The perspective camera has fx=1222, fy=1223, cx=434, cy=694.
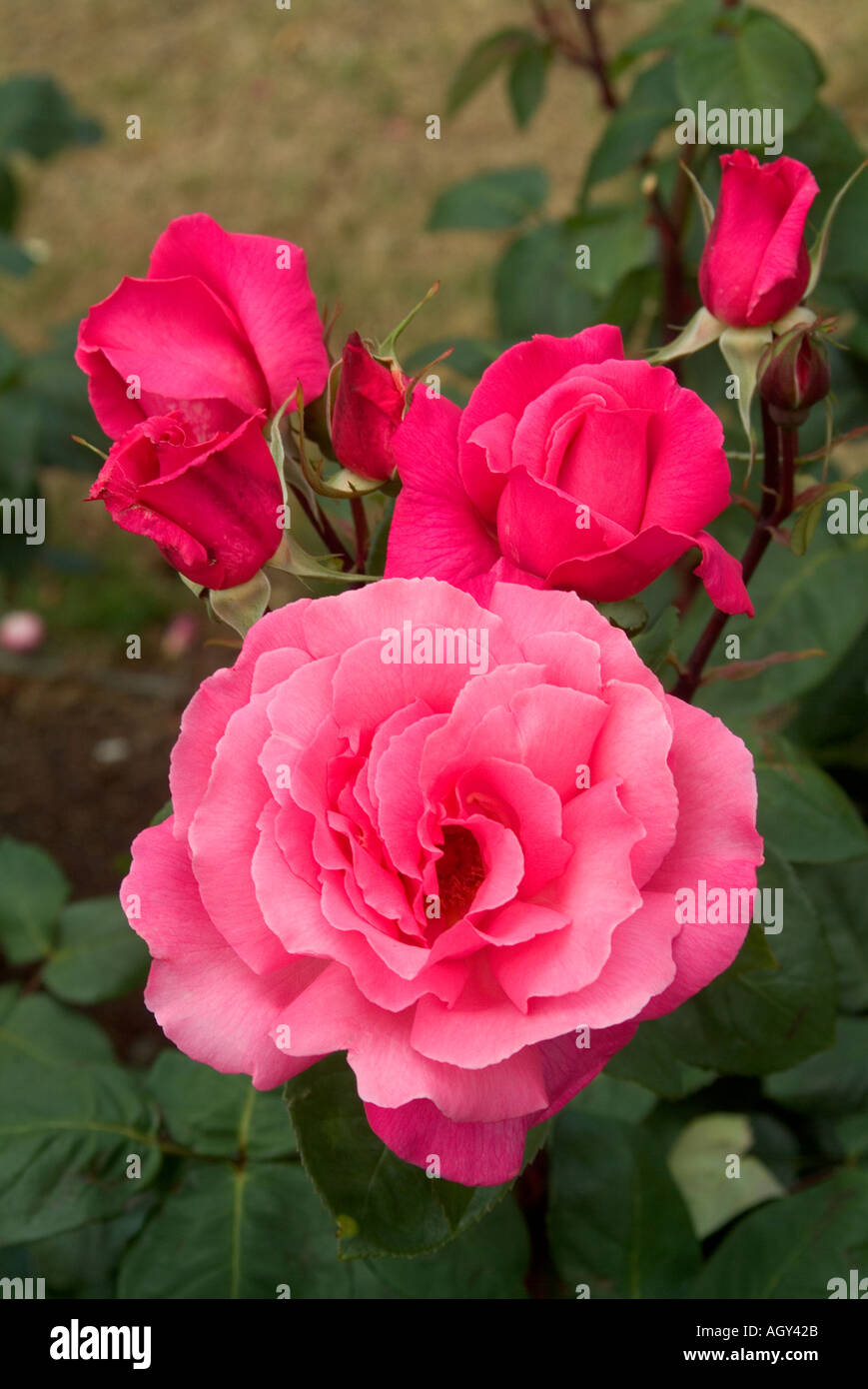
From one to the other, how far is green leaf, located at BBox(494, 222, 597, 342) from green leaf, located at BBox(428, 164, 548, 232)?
12cm

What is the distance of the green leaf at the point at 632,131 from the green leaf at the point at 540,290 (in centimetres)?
14

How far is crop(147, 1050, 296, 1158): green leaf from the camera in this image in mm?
926

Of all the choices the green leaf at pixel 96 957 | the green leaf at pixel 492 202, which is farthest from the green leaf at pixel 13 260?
the green leaf at pixel 96 957

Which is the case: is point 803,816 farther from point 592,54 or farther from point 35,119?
point 35,119

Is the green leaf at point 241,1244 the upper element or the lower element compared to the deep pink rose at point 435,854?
lower

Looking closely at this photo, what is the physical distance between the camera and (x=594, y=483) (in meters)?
0.55

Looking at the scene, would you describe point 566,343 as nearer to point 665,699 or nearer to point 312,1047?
point 665,699

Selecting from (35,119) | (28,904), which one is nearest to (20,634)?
(35,119)

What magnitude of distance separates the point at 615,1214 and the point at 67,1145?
0.41m

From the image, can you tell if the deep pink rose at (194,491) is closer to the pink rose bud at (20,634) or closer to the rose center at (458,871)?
the rose center at (458,871)

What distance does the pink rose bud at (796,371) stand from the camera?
594mm

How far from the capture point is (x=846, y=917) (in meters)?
1.07

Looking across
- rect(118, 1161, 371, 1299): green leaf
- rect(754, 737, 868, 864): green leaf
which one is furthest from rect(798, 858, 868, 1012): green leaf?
rect(118, 1161, 371, 1299): green leaf
